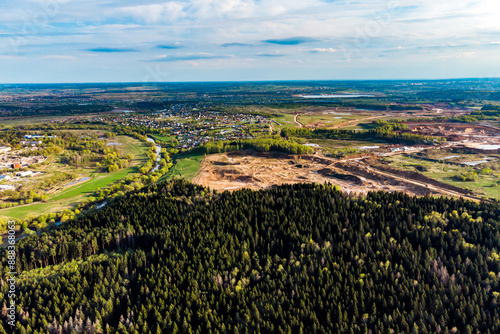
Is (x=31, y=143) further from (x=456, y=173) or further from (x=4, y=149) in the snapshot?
(x=456, y=173)

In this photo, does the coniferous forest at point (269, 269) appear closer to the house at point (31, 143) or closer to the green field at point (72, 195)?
the green field at point (72, 195)

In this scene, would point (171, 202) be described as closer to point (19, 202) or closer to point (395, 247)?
point (19, 202)

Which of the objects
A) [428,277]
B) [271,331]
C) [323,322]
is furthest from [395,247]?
[271,331]

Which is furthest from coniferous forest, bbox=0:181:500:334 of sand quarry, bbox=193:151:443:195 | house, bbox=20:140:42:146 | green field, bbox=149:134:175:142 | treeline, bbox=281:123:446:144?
house, bbox=20:140:42:146

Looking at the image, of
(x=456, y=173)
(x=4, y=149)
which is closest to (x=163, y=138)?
(x=4, y=149)

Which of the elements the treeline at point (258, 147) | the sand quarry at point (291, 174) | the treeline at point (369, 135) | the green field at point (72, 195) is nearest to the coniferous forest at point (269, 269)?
the green field at point (72, 195)

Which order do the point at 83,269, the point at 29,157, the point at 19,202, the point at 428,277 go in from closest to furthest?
the point at 428,277 < the point at 83,269 < the point at 19,202 < the point at 29,157
